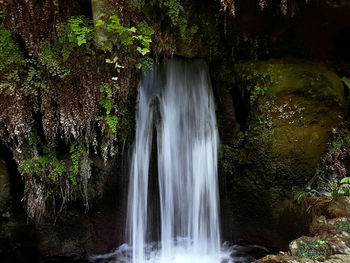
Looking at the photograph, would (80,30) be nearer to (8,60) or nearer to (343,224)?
(8,60)

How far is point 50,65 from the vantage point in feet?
13.3

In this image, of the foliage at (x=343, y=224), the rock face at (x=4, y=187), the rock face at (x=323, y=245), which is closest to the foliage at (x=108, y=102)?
the rock face at (x=4, y=187)

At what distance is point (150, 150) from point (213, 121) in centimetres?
147

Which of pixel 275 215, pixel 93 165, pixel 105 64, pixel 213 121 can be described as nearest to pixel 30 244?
pixel 93 165

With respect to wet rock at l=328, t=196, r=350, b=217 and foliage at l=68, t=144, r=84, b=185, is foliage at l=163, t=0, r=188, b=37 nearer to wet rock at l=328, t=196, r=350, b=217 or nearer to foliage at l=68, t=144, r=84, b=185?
foliage at l=68, t=144, r=84, b=185

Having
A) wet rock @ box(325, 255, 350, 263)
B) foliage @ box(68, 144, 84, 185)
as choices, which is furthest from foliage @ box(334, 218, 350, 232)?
foliage @ box(68, 144, 84, 185)

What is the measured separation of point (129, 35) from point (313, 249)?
362 centimetres

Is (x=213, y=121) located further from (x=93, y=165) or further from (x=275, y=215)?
(x=93, y=165)

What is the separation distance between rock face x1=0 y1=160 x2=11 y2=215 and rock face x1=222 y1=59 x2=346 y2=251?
177 inches

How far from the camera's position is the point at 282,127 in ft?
16.8

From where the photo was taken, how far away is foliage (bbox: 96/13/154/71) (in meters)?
3.75

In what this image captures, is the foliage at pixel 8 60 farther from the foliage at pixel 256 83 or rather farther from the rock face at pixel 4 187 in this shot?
the foliage at pixel 256 83

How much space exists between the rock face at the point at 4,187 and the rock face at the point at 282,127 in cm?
449

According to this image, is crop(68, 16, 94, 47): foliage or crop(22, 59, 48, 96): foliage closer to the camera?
crop(68, 16, 94, 47): foliage
